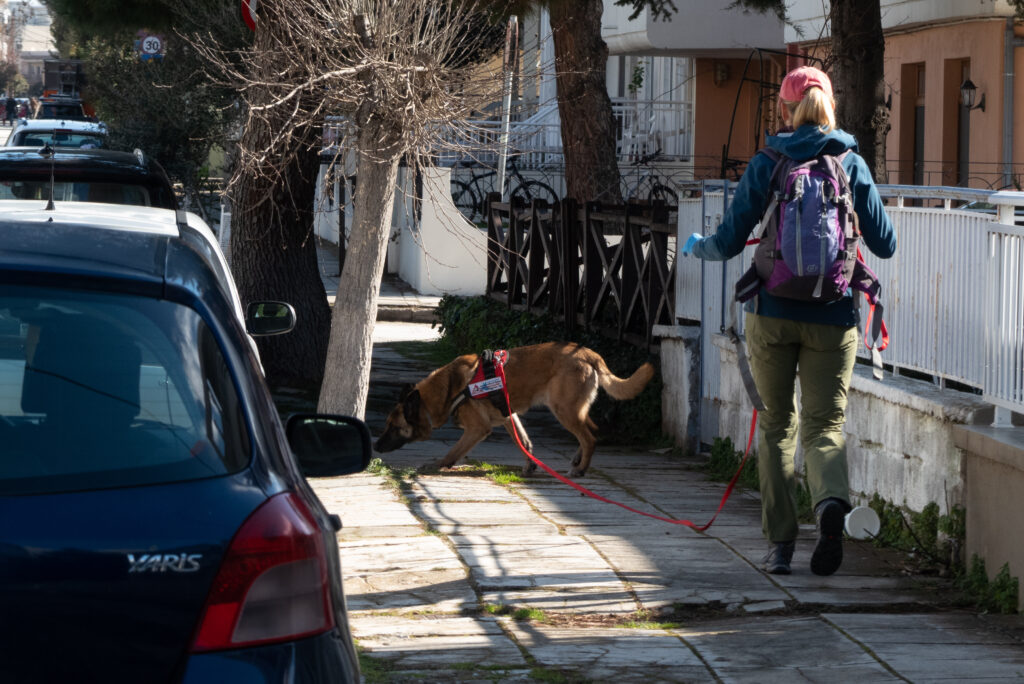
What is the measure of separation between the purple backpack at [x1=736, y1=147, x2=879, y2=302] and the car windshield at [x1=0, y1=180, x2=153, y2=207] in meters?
4.13

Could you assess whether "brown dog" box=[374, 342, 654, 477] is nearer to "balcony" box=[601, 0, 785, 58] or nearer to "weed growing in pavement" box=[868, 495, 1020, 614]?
"weed growing in pavement" box=[868, 495, 1020, 614]

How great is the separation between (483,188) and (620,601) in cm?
2044

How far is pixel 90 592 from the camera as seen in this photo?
2.29 meters

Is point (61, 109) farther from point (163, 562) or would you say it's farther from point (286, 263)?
point (163, 562)

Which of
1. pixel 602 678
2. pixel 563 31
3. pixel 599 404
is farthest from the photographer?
pixel 563 31

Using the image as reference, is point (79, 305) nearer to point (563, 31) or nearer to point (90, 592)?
point (90, 592)

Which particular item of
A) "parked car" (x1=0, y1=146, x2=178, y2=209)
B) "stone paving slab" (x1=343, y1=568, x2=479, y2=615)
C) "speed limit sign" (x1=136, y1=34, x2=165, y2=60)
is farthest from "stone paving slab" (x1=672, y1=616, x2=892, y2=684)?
"speed limit sign" (x1=136, y1=34, x2=165, y2=60)

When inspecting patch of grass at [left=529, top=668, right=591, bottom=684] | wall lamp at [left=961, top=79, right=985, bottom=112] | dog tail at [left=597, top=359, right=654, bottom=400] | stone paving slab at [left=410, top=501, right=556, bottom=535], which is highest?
wall lamp at [left=961, top=79, right=985, bottom=112]

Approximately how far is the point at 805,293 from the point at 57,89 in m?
58.6

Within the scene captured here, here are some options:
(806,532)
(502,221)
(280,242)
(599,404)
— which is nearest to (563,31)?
(502,221)

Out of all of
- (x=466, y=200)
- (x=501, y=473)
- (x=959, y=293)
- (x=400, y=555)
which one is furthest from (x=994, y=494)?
(x=466, y=200)

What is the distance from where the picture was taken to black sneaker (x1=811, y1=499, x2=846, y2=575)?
5.48m

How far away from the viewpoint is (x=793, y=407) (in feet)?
18.6

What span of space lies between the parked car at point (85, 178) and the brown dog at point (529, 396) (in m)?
1.96
